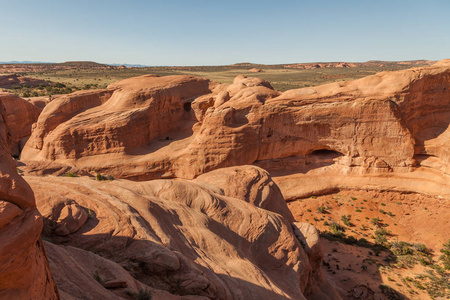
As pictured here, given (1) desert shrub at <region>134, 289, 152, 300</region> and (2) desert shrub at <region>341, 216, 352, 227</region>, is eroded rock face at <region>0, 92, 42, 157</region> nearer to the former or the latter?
(1) desert shrub at <region>134, 289, 152, 300</region>

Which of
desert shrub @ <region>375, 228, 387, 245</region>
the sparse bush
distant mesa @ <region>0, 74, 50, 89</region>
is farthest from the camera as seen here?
distant mesa @ <region>0, 74, 50, 89</region>

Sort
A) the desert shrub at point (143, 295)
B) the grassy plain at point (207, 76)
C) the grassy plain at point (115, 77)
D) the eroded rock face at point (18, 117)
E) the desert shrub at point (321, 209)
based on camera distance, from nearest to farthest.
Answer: the desert shrub at point (143, 295), the desert shrub at point (321, 209), the eroded rock face at point (18, 117), the grassy plain at point (115, 77), the grassy plain at point (207, 76)

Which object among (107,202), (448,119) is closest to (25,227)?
(107,202)

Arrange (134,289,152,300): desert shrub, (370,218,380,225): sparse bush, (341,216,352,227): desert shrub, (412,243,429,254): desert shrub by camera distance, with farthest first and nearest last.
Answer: (341,216,352,227): desert shrub → (370,218,380,225): sparse bush → (412,243,429,254): desert shrub → (134,289,152,300): desert shrub

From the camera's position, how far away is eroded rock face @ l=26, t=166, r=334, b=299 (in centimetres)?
786

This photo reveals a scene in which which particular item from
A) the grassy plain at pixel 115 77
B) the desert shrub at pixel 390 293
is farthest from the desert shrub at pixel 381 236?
the grassy plain at pixel 115 77

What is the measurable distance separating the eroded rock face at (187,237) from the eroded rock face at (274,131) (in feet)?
28.8

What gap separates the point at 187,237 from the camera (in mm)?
9898

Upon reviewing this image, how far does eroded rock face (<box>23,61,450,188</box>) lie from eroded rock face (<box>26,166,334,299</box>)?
8.77 meters

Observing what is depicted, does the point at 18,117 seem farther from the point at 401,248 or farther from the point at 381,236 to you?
the point at 401,248

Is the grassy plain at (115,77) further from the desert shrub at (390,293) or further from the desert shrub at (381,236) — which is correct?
the desert shrub at (390,293)

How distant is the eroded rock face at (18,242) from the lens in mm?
4074

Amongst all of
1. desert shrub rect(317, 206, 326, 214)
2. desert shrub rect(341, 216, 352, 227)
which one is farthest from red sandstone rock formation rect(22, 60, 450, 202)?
desert shrub rect(341, 216, 352, 227)

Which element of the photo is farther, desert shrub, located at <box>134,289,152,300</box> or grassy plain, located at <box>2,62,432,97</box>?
grassy plain, located at <box>2,62,432,97</box>
